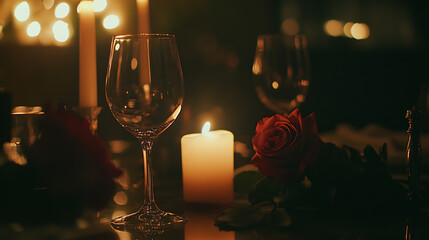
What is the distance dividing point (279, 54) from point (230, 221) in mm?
646

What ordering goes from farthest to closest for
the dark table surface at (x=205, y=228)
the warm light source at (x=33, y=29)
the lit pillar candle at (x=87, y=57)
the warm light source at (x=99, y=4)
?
the warm light source at (x=33, y=29)
the warm light source at (x=99, y=4)
the lit pillar candle at (x=87, y=57)
the dark table surface at (x=205, y=228)

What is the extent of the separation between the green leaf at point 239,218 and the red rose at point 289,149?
0.07 metres

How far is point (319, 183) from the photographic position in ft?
2.45

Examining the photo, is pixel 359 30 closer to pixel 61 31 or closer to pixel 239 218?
pixel 61 31

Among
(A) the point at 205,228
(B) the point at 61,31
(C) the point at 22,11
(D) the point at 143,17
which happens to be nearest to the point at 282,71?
(D) the point at 143,17

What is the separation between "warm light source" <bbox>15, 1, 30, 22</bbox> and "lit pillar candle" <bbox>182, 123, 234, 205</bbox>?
2.82 m

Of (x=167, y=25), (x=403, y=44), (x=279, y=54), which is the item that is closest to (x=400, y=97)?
(x=403, y=44)

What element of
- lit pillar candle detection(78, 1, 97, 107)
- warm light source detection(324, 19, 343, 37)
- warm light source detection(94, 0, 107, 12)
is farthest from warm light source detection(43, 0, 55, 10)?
lit pillar candle detection(78, 1, 97, 107)

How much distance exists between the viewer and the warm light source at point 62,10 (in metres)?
3.44

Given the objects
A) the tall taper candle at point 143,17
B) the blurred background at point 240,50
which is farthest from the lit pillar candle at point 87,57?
the blurred background at point 240,50

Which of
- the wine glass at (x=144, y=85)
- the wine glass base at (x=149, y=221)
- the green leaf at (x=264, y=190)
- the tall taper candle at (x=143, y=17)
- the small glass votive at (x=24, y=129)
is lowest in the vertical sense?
the wine glass base at (x=149, y=221)

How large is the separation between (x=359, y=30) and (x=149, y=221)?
11.8ft

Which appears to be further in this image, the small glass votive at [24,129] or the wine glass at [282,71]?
the wine glass at [282,71]

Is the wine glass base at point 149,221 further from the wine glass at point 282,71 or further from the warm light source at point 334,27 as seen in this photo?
the warm light source at point 334,27
